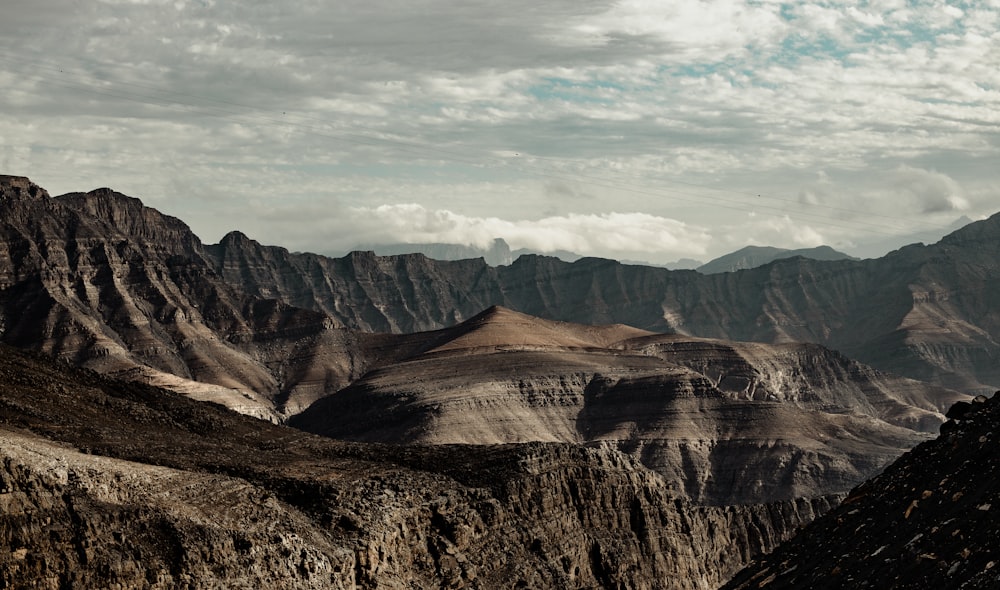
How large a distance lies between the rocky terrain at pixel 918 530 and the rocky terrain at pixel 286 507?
35997 millimetres

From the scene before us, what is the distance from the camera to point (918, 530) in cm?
3412

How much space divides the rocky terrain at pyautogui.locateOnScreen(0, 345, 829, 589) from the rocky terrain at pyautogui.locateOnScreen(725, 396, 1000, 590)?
35997 mm

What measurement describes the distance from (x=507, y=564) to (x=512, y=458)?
11343 millimetres

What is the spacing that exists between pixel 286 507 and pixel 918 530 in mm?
51539

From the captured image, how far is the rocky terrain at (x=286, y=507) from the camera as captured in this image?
6712cm

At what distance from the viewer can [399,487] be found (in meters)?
88.3

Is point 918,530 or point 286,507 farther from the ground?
point 918,530

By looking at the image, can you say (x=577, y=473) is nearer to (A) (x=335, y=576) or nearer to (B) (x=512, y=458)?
(B) (x=512, y=458)

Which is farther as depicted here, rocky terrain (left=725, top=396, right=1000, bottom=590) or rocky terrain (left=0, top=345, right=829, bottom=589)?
rocky terrain (left=0, top=345, right=829, bottom=589)

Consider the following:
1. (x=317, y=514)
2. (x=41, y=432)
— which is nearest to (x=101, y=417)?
(x=41, y=432)

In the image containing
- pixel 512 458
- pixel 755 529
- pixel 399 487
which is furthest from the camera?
pixel 755 529

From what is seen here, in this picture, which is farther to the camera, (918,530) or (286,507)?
(286,507)

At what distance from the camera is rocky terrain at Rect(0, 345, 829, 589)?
67125 mm

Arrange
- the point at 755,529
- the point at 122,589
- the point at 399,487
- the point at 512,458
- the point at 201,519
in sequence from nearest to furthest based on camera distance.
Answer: the point at 122,589 → the point at 201,519 → the point at 399,487 → the point at 512,458 → the point at 755,529
